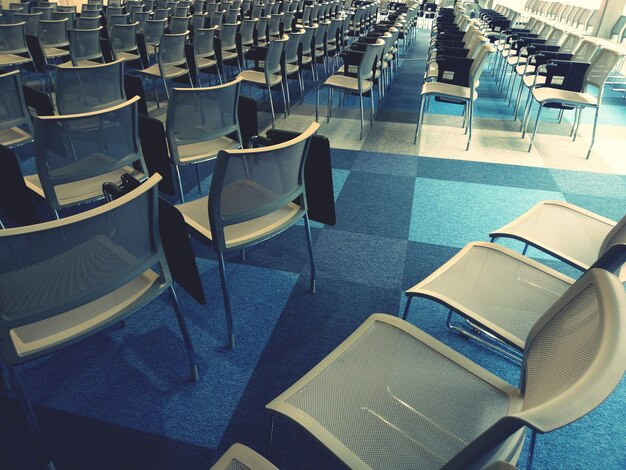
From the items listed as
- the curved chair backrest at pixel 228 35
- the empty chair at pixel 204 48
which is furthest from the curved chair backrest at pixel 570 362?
the curved chair backrest at pixel 228 35

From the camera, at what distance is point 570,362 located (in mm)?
792

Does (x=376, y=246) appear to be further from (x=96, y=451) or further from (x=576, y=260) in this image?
(x=96, y=451)

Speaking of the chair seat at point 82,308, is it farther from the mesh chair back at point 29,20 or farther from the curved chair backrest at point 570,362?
the mesh chair back at point 29,20

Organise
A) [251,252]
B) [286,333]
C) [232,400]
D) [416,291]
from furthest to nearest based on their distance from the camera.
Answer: [251,252] < [286,333] < [232,400] < [416,291]

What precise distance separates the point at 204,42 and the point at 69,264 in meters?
4.56

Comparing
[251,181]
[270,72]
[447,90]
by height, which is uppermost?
[251,181]

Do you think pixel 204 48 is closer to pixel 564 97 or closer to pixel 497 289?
pixel 564 97

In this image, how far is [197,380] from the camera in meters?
1.80

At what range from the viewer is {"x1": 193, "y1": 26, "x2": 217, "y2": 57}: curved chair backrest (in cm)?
482

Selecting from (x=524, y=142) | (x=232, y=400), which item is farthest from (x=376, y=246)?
(x=524, y=142)

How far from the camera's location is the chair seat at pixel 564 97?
400 centimetres

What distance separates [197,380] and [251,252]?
1.00m

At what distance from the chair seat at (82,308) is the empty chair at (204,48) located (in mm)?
4024

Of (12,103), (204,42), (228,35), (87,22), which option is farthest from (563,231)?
(87,22)
